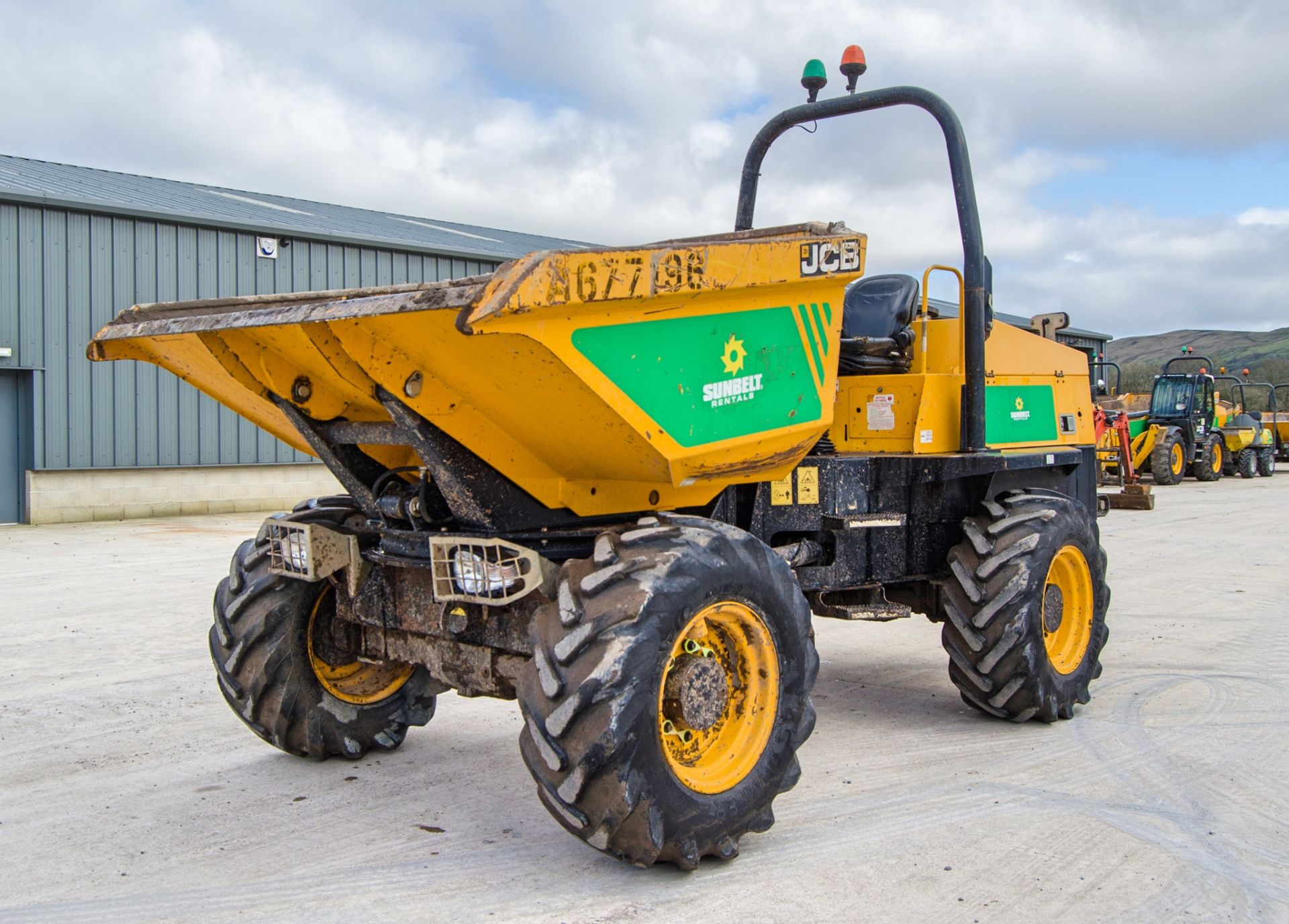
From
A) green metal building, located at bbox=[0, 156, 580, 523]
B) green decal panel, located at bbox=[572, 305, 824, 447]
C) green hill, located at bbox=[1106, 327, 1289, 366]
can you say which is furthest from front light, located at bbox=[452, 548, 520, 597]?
green hill, located at bbox=[1106, 327, 1289, 366]

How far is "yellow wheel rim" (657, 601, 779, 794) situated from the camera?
3932 mm

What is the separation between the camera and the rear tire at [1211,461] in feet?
84.3

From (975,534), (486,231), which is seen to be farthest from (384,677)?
(486,231)

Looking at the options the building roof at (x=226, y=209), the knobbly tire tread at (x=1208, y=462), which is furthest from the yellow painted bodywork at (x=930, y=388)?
the knobbly tire tread at (x=1208, y=462)

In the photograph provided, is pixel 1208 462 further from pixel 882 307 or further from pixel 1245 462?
pixel 882 307

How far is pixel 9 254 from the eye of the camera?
14.8m

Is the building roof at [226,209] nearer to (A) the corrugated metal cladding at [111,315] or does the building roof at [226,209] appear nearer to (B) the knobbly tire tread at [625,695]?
(A) the corrugated metal cladding at [111,315]

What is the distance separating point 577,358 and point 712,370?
68 centimetres

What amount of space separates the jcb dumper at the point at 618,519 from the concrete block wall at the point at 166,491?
37.5 feet

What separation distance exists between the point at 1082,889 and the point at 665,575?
1643mm

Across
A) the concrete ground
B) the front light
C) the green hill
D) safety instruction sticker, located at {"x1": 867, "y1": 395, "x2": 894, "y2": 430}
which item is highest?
the green hill

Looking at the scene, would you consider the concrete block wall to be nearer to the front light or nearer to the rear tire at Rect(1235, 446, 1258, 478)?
the front light

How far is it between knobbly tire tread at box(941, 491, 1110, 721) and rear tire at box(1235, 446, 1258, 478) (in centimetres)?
2527

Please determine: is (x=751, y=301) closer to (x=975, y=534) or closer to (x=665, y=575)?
(x=665, y=575)
